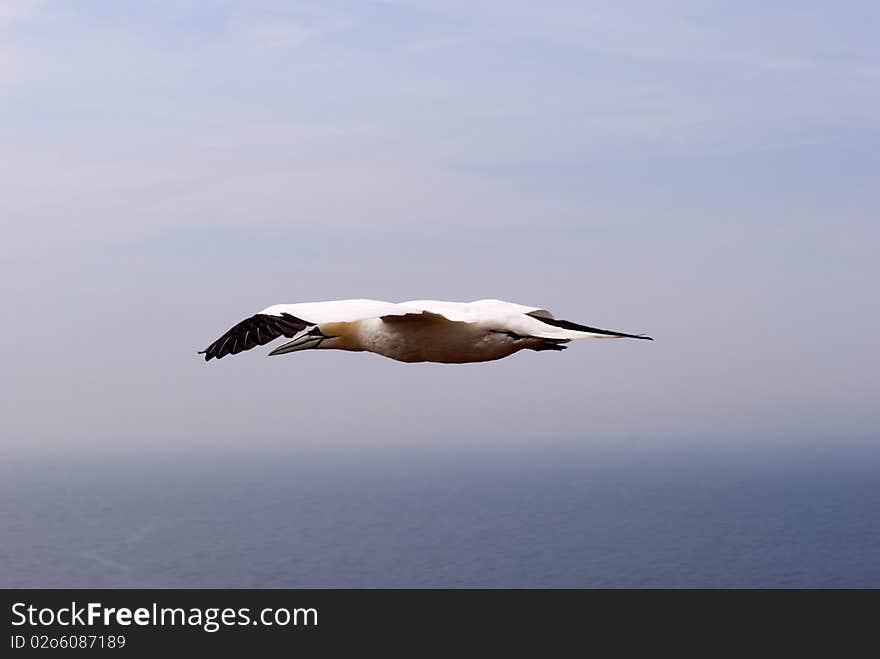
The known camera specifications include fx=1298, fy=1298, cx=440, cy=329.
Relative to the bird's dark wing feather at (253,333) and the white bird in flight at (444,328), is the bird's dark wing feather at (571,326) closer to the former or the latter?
the white bird in flight at (444,328)

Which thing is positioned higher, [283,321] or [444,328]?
[283,321]

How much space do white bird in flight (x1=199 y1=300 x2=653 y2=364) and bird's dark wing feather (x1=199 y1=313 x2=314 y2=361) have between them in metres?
0.57

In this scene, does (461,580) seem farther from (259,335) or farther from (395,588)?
(259,335)

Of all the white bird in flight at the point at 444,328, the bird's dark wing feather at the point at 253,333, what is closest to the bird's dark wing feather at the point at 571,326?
the white bird in flight at the point at 444,328

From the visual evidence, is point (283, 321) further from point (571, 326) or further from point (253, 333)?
point (571, 326)

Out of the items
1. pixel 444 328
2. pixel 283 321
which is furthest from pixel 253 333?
pixel 444 328

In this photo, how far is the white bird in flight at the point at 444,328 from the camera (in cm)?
1764

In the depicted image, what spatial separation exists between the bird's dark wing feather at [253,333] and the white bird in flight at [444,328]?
22.3 inches

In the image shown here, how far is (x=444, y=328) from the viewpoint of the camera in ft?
58.3

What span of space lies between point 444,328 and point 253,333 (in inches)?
137

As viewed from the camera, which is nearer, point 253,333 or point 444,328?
point 444,328

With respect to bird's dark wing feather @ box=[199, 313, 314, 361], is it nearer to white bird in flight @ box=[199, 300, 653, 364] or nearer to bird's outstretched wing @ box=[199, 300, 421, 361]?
bird's outstretched wing @ box=[199, 300, 421, 361]

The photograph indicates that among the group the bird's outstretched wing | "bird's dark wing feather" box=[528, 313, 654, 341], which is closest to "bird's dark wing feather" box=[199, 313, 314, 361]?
the bird's outstretched wing
